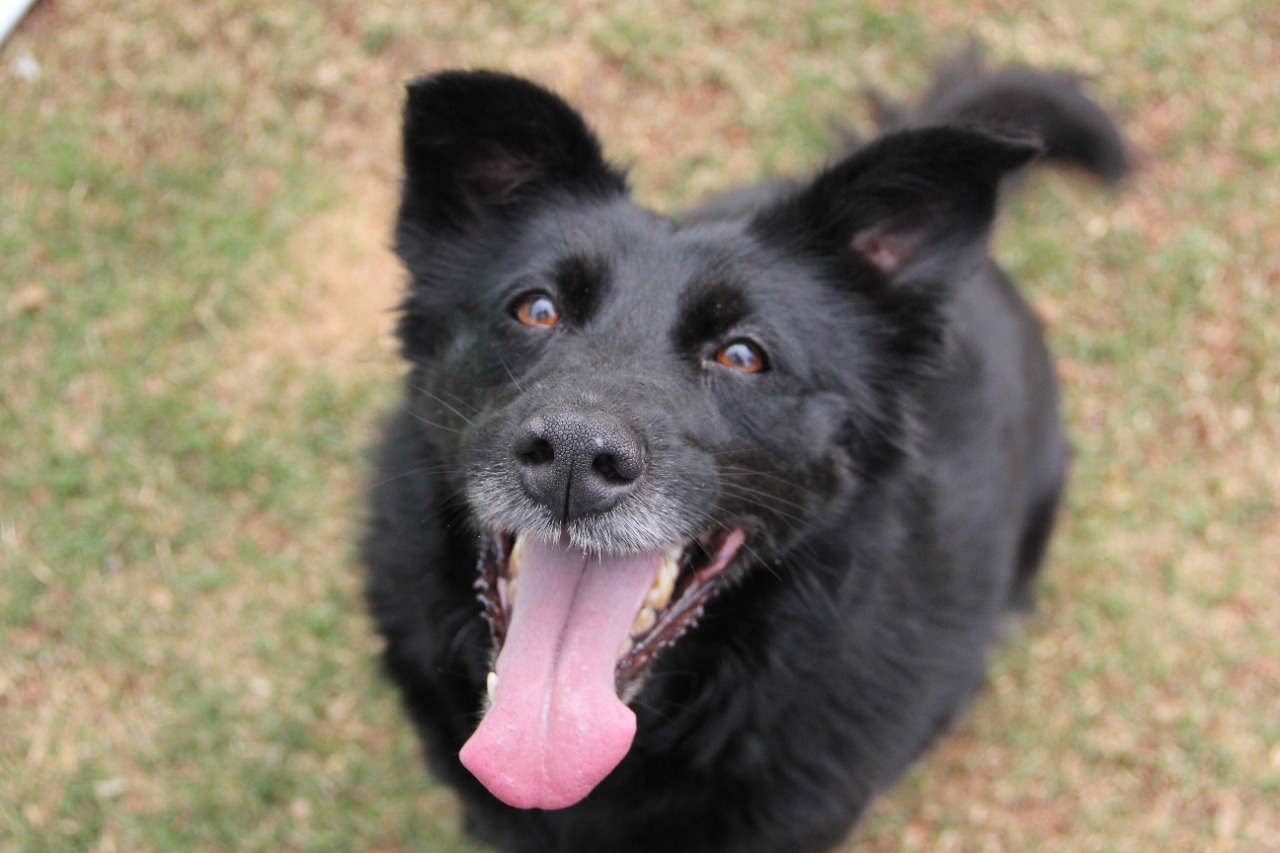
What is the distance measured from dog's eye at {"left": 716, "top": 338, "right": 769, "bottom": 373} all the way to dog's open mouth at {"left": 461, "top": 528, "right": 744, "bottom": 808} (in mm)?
357

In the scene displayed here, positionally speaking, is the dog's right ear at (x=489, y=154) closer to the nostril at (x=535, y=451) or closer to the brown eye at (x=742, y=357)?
the brown eye at (x=742, y=357)

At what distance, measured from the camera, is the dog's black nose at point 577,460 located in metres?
1.95

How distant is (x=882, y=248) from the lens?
2.56 m

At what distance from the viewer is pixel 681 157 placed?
4.65 metres

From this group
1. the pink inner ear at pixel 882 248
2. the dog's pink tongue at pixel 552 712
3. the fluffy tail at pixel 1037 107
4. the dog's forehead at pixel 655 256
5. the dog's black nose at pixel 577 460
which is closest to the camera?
the dog's black nose at pixel 577 460

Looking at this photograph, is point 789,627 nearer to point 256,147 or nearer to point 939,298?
Result: point 939,298

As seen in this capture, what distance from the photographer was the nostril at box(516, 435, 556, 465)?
1.97 m

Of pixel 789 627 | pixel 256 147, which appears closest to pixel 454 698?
pixel 789 627

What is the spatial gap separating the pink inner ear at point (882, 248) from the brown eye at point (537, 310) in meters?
0.75

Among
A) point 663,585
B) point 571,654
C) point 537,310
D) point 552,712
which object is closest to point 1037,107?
point 537,310

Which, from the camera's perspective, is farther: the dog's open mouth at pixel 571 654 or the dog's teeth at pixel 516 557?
the dog's teeth at pixel 516 557

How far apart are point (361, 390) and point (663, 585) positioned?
7.36 ft


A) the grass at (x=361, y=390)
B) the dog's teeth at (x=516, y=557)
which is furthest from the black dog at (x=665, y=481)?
the grass at (x=361, y=390)

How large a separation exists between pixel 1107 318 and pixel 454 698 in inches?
125
